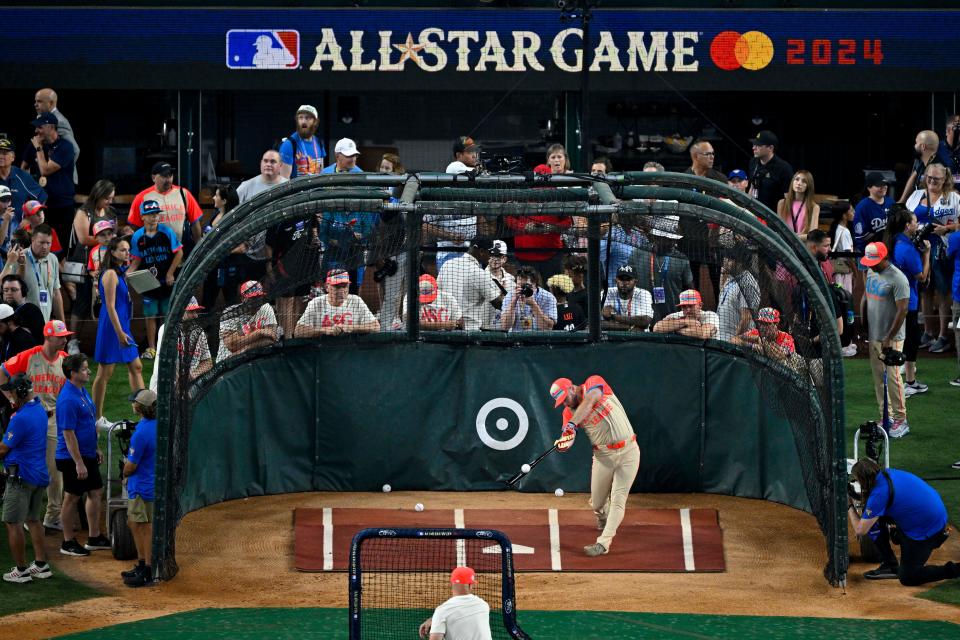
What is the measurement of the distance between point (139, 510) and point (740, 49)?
42.2 feet

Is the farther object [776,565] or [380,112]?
[380,112]

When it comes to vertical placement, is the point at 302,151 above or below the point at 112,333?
above

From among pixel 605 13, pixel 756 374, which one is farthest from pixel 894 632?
pixel 605 13

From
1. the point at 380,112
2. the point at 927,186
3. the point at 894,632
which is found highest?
the point at 380,112

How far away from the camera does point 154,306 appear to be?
58.2ft

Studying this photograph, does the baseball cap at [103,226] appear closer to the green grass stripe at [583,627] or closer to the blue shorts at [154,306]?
the blue shorts at [154,306]

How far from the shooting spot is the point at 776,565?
13.7 metres

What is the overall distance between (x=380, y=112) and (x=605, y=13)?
365 cm

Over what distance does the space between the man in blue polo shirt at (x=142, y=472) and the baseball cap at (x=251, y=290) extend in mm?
1404

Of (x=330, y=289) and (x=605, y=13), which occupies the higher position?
(x=605, y=13)

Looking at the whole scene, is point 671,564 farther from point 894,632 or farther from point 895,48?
point 895,48

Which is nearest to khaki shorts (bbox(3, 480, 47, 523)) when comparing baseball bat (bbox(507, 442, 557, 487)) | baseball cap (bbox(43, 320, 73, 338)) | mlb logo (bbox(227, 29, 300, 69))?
baseball cap (bbox(43, 320, 73, 338))

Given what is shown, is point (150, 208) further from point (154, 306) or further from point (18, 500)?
point (18, 500)

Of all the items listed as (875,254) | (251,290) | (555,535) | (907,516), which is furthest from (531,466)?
(875,254)
